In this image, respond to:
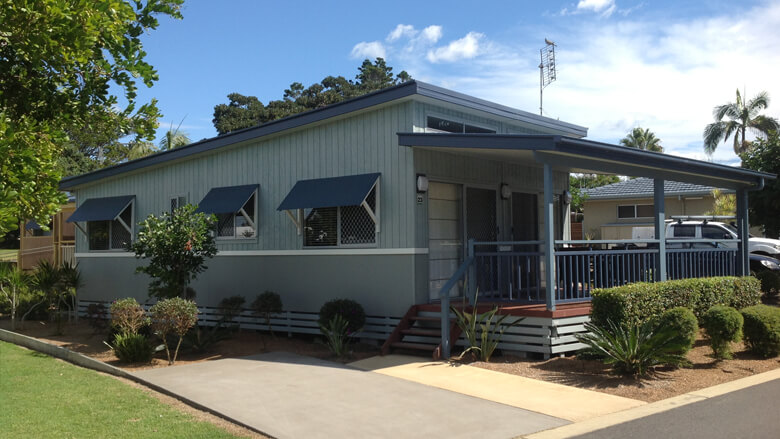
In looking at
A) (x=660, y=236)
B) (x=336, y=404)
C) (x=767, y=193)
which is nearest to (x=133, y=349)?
(x=336, y=404)

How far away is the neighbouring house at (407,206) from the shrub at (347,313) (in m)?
0.38

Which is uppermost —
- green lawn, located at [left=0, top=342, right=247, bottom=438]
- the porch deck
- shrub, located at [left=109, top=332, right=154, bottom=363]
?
the porch deck

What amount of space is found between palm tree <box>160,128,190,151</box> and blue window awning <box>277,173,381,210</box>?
909 inches

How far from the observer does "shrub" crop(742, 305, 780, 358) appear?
926 cm

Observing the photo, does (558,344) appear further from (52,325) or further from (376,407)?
(52,325)

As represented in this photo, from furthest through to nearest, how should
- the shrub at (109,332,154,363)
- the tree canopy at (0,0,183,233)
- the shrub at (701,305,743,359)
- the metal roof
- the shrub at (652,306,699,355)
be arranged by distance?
the metal roof → the shrub at (109,332,154,363) → the shrub at (701,305,743,359) → the shrub at (652,306,699,355) → the tree canopy at (0,0,183,233)

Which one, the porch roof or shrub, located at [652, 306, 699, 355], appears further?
the porch roof

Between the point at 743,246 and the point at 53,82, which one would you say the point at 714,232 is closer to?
the point at 743,246

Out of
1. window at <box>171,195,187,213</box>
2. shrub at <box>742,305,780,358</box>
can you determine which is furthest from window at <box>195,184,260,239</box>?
shrub at <box>742,305,780,358</box>

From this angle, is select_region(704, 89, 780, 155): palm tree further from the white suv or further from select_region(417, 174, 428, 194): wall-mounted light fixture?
select_region(417, 174, 428, 194): wall-mounted light fixture

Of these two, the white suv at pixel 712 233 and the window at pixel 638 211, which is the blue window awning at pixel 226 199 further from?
the window at pixel 638 211

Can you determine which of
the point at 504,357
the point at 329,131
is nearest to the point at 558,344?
the point at 504,357

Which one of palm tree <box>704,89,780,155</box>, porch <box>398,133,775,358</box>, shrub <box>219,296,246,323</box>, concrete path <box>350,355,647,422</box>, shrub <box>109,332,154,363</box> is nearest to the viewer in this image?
concrete path <box>350,355,647,422</box>

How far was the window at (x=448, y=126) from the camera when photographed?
11047 mm
